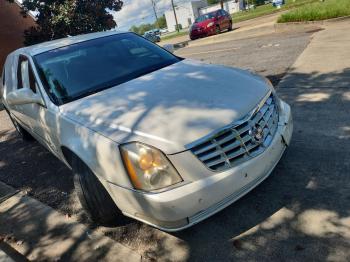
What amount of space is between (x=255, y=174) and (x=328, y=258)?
78 centimetres

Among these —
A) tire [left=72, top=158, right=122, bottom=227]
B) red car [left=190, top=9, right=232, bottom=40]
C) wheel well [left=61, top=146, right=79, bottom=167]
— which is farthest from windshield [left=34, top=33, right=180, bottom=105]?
red car [left=190, top=9, right=232, bottom=40]

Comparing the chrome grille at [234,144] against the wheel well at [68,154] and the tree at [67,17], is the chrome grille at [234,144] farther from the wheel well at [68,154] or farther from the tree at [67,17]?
the tree at [67,17]

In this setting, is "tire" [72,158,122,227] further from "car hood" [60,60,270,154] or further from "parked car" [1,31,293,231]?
"car hood" [60,60,270,154]

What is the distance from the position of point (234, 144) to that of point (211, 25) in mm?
19145

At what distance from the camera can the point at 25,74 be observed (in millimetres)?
4297

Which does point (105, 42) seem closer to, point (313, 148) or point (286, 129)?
point (286, 129)

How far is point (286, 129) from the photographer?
3172mm

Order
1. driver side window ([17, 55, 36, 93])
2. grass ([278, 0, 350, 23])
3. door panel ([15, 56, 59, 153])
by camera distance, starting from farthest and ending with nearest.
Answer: grass ([278, 0, 350, 23]) < driver side window ([17, 55, 36, 93]) < door panel ([15, 56, 59, 153])

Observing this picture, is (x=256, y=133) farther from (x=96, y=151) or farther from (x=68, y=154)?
(x=68, y=154)

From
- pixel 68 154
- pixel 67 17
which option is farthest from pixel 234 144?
pixel 67 17

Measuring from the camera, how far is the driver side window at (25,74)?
3.98 meters

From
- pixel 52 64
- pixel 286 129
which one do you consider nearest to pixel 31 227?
pixel 52 64

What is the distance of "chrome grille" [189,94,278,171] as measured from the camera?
99.7 inches

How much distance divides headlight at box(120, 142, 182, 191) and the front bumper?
7cm
